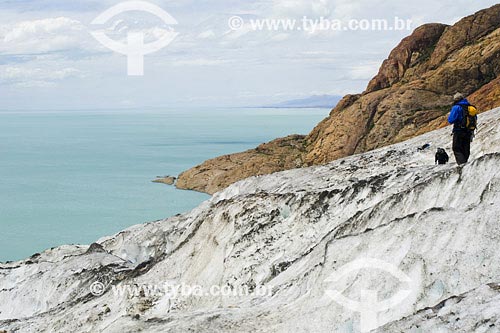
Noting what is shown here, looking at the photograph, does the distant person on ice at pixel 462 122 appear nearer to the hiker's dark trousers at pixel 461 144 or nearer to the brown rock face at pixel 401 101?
the hiker's dark trousers at pixel 461 144

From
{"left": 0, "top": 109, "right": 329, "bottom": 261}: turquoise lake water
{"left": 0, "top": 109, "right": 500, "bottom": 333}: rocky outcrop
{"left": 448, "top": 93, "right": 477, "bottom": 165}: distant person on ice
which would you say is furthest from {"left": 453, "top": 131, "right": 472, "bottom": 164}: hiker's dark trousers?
{"left": 0, "top": 109, "right": 329, "bottom": 261}: turquoise lake water

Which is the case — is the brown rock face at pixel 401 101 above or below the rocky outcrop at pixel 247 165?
above

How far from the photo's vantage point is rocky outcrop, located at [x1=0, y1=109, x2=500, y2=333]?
1337 centimetres

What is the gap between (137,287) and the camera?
23312 millimetres

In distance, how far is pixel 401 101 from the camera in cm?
6569

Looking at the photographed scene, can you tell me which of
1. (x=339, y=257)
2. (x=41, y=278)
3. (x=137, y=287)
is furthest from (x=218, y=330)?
(x=41, y=278)

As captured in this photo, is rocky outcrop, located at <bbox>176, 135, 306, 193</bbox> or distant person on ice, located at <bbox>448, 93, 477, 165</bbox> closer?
distant person on ice, located at <bbox>448, 93, 477, 165</bbox>

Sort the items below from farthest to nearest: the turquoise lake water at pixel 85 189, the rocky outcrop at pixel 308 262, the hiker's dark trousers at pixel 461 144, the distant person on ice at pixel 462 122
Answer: the turquoise lake water at pixel 85 189
the hiker's dark trousers at pixel 461 144
the distant person on ice at pixel 462 122
the rocky outcrop at pixel 308 262

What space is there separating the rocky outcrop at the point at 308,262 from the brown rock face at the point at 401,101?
107ft

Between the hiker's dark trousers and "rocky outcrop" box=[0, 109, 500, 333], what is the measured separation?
633mm

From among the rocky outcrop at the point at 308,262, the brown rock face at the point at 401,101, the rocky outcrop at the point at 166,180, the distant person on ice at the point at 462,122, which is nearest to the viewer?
the rocky outcrop at the point at 308,262

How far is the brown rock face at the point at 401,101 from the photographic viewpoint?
2475 inches

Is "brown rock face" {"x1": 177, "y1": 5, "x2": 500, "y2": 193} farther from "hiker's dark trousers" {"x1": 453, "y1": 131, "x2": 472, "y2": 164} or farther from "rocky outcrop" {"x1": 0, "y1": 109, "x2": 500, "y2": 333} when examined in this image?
"hiker's dark trousers" {"x1": 453, "y1": 131, "x2": 472, "y2": 164}

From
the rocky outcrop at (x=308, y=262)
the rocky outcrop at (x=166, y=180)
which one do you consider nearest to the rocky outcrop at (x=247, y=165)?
the rocky outcrop at (x=166, y=180)
